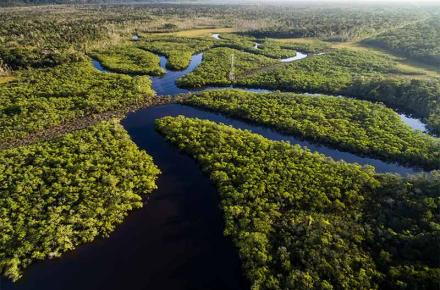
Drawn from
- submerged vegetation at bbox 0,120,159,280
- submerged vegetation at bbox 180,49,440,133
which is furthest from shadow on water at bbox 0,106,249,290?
submerged vegetation at bbox 180,49,440,133

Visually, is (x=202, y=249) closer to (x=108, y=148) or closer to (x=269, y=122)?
(x=108, y=148)

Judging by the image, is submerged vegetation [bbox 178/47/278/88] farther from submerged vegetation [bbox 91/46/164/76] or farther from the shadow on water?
the shadow on water

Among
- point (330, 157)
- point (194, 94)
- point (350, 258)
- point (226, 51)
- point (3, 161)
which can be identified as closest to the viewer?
point (350, 258)

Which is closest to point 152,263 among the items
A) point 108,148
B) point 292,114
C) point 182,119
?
point 108,148

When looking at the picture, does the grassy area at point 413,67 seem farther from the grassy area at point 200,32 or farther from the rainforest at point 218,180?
the grassy area at point 200,32

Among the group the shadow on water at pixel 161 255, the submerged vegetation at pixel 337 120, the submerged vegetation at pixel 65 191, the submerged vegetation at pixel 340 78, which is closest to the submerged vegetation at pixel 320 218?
the shadow on water at pixel 161 255
